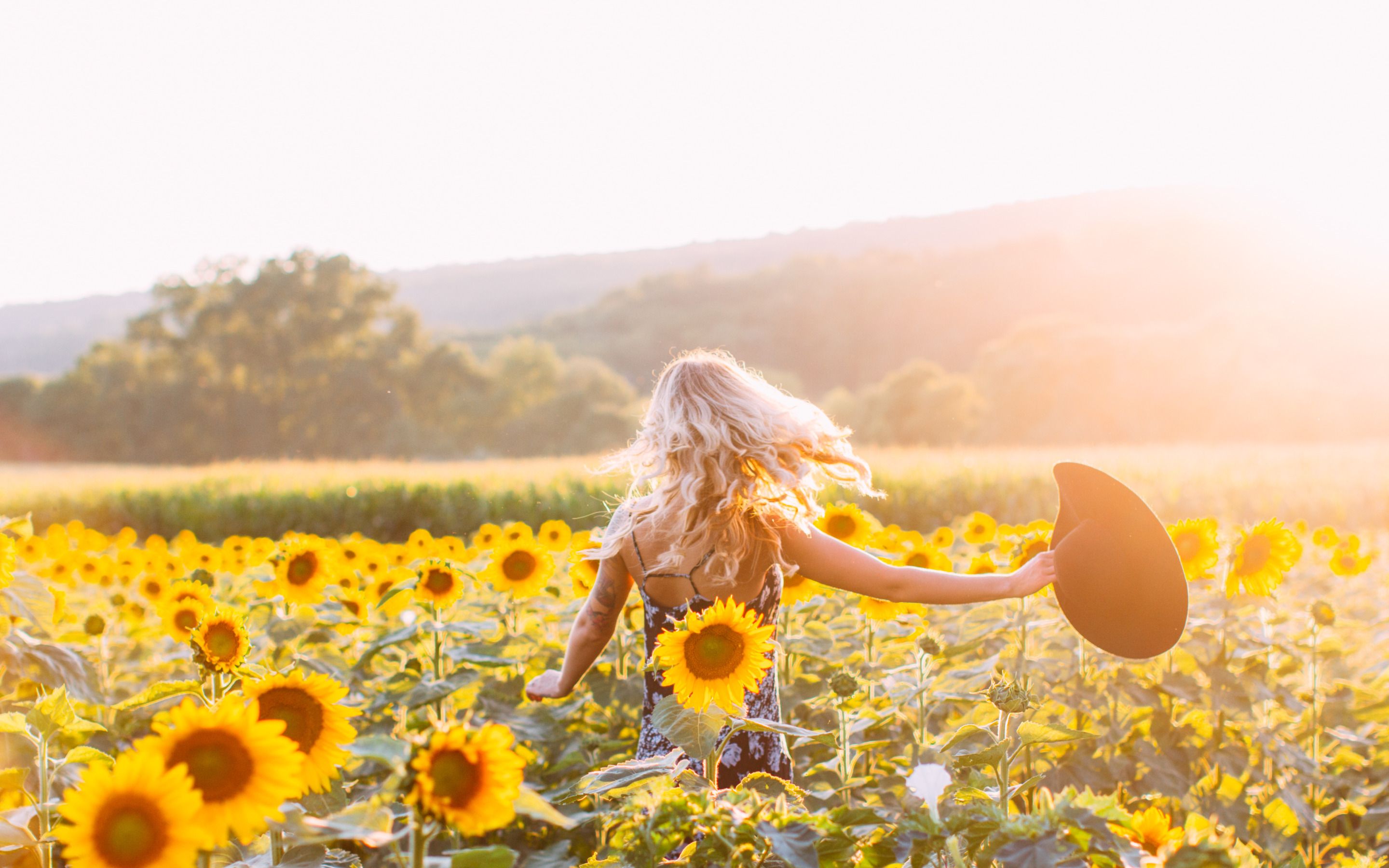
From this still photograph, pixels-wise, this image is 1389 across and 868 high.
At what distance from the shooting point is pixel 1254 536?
273 centimetres

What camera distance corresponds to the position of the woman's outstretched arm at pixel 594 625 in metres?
2.40

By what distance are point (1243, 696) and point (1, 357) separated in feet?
320

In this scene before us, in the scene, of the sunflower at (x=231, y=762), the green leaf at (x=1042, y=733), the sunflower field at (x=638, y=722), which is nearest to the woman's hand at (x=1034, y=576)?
the sunflower field at (x=638, y=722)

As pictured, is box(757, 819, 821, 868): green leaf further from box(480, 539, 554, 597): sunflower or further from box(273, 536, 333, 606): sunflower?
box(273, 536, 333, 606): sunflower

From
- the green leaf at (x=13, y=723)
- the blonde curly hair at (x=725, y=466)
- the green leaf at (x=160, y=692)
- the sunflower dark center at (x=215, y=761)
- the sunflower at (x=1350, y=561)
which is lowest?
the sunflower at (x=1350, y=561)

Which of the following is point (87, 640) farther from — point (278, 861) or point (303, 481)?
point (303, 481)

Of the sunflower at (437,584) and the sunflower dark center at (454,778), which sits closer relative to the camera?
the sunflower dark center at (454,778)

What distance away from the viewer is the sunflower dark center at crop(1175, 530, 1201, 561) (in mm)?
2664

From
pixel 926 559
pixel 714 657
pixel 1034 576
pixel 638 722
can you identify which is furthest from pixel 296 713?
pixel 926 559

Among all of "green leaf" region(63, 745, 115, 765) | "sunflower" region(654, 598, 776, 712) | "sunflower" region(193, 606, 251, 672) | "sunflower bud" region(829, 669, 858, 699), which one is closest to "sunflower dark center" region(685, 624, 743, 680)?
"sunflower" region(654, 598, 776, 712)

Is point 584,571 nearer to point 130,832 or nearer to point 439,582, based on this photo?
point 439,582

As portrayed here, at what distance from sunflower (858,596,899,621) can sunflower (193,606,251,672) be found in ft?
5.43

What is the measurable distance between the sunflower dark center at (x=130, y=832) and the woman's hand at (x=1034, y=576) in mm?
1664

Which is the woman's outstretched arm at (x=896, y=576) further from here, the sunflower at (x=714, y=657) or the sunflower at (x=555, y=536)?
the sunflower at (x=555, y=536)
